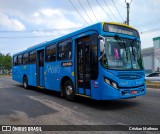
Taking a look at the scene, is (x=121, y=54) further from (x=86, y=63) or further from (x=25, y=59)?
(x=25, y=59)

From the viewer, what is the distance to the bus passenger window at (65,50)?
10.8 metres

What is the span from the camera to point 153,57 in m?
43.4

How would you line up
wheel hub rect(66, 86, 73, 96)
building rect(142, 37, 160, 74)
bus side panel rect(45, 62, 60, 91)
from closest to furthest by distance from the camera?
wheel hub rect(66, 86, 73, 96)
bus side panel rect(45, 62, 60, 91)
building rect(142, 37, 160, 74)

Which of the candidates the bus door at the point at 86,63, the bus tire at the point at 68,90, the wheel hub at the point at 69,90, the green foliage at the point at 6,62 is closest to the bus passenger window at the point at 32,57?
the bus tire at the point at 68,90

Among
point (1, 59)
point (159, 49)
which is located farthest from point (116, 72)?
point (1, 59)

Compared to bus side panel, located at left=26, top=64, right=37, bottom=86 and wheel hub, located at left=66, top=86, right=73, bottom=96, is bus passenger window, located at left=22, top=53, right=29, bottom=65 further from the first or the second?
wheel hub, located at left=66, top=86, right=73, bottom=96

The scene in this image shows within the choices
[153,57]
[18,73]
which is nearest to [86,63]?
[18,73]

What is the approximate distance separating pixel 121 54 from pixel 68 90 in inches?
128

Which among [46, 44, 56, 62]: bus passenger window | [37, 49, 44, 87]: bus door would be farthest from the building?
[46, 44, 56, 62]: bus passenger window

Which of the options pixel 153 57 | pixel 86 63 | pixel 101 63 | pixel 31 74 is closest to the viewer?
pixel 101 63

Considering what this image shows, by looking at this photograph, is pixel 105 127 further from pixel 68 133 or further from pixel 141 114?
pixel 141 114

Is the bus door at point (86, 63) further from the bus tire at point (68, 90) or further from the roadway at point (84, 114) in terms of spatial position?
the roadway at point (84, 114)

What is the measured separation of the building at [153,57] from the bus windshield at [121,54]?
114 ft

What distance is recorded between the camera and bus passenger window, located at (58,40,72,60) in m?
10.8
